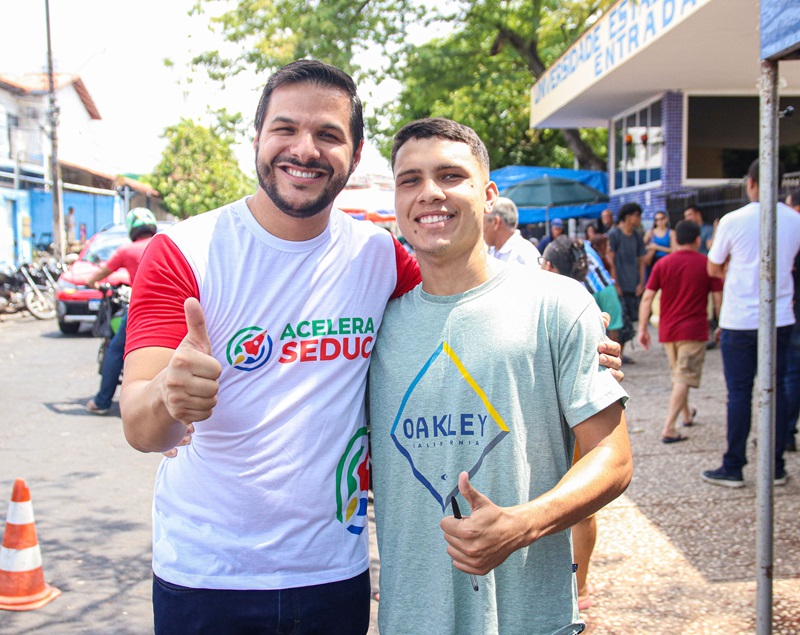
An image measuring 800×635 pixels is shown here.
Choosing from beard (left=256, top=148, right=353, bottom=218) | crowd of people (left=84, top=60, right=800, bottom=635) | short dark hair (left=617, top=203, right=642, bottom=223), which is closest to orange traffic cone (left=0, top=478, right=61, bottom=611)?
crowd of people (left=84, top=60, right=800, bottom=635)

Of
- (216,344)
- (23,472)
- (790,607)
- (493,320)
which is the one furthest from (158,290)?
(23,472)

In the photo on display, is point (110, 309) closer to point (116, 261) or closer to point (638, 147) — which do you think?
point (116, 261)

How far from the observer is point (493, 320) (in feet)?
7.00

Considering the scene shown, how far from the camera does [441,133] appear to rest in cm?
231

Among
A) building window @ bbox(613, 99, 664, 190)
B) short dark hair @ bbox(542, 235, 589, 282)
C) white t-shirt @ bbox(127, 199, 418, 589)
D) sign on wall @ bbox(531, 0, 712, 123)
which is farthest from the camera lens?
building window @ bbox(613, 99, 664, 190)

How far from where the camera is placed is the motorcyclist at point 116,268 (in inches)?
315

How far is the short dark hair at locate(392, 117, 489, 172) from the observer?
7.60ft

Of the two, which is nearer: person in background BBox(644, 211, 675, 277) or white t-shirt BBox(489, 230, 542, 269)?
white t-shirt BBox(489, 230, 542, 269)

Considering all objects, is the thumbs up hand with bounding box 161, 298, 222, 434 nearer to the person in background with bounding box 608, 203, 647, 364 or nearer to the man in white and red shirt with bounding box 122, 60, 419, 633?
the man in white and red shirt with bounding box 122, 60, 419, 633

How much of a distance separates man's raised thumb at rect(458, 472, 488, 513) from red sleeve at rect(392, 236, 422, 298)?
2.82 feet

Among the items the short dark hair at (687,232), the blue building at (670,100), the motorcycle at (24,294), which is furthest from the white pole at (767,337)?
the motorcycle at (24,294)

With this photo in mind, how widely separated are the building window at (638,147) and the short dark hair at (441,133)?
45.3ft

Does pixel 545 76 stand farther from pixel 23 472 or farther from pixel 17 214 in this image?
pixel 17 214

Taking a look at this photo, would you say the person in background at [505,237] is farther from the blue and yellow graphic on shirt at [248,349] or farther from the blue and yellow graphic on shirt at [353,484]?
the blue and yellow graphic on shirt at [248,349]
